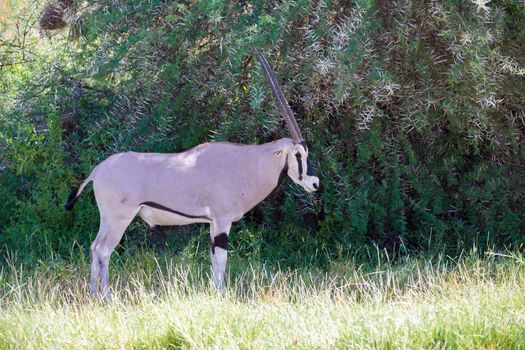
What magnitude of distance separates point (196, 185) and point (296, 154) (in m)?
0.77

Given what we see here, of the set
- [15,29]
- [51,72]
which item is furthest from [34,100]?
[15,29]

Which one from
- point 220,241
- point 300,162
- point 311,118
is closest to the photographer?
point 220,241

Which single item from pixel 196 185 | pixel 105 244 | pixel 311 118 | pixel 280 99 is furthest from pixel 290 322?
pixel 311 118

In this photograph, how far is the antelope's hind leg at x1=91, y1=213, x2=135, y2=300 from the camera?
6.20 meters

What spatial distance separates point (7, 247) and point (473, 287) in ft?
14.6

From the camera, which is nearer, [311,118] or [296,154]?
[296,154]

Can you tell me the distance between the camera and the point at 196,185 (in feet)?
20.4

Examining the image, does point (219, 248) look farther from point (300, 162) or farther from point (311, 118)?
point (311, 118)

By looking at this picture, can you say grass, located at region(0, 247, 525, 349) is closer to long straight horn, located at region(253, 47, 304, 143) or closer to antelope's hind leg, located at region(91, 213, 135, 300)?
antelope's hind leg, located at region(91, 213, 135, 300)

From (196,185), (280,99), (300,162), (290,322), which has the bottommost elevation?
(290,322)

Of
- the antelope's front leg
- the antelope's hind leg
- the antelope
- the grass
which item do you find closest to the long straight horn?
the antelope

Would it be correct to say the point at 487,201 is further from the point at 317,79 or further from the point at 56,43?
the point at 56,43

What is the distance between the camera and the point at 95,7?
306 inches

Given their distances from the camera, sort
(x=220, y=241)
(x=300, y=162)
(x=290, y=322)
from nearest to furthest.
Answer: (x=290, y=322), (x=220, y=241), (x=300, y=162)
